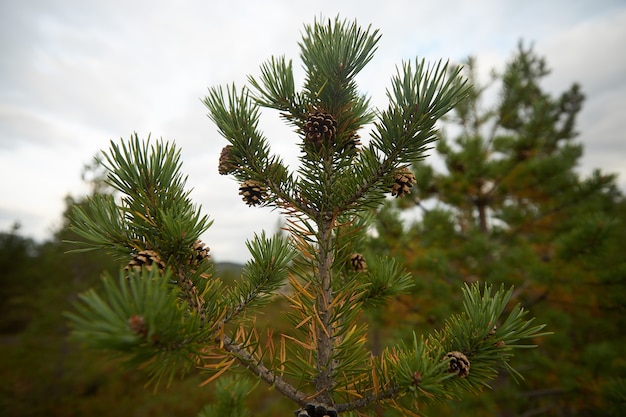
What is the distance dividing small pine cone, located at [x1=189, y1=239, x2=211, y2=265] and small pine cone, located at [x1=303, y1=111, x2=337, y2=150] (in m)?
0.58

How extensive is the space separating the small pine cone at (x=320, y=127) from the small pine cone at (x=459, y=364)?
862 millimetres

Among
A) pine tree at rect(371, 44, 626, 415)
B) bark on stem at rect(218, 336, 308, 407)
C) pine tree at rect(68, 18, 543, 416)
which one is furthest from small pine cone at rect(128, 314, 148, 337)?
pine tree at rect(371, 44, 626, 415)

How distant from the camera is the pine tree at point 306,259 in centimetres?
81

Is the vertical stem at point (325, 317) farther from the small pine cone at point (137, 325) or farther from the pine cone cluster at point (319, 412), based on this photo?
the small pine cone at point (137, 325)

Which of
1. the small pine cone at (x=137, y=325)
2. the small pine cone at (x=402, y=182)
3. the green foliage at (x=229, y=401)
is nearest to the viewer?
the small pine cone at (x=137, y=325)

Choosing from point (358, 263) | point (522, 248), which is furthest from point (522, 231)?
point (358, 263)

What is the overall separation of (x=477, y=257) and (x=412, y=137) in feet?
11.9

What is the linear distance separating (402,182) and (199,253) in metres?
0.78

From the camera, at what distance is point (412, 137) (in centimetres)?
99

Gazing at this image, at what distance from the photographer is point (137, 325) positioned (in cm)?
62

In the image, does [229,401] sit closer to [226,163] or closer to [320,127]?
[226,163]

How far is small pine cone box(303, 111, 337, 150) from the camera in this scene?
3.67 feet

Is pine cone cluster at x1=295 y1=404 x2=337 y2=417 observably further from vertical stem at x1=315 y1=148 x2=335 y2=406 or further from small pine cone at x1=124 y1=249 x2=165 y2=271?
small pine cone at x1=124 y1=249 x2=165 y2=271

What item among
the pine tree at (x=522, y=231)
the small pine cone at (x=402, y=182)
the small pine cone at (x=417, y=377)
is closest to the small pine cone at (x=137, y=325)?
the small pine cone at (x=417, y=377)
